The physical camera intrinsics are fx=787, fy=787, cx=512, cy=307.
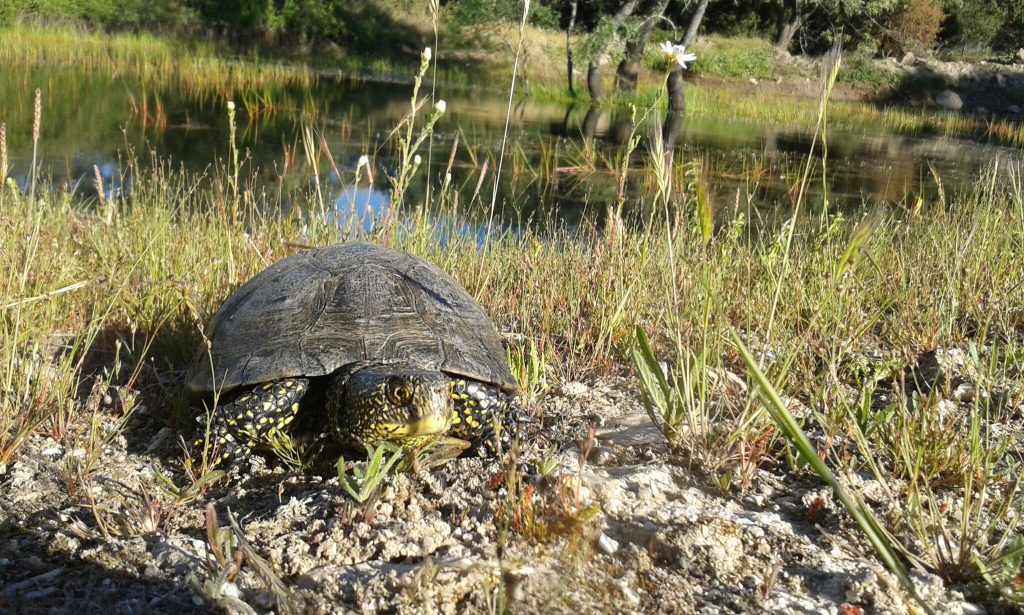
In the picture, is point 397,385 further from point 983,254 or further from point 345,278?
point 983,254

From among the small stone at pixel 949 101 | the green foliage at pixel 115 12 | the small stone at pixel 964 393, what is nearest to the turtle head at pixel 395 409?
the small stone at pixel 964 393

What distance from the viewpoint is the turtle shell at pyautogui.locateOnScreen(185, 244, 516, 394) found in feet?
8.48

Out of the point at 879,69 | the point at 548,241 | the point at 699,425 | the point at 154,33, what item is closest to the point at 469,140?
the point at 548,241

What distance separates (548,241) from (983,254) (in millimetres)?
2722

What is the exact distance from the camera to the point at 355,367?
8.36ft

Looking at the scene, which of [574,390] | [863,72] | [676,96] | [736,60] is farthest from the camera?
[863,72]

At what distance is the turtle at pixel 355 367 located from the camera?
7.68 feet

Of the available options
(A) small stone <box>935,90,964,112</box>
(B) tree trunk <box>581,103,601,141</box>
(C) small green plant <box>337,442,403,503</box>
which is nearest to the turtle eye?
(C) small green plant <box>337,442,403,503</box>

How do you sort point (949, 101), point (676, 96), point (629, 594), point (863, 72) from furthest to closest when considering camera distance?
1. point (863, 72)
2. point (949, 101)
3. point (676, 96)
4. point (629, 594)

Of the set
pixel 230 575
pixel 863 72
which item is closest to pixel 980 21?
pixel 863 72

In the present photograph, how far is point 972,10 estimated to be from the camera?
43.8 metres

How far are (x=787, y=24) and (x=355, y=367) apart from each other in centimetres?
4388

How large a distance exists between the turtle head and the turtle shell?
0.21 m

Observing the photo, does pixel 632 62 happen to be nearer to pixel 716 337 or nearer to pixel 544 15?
pixel 544 15
